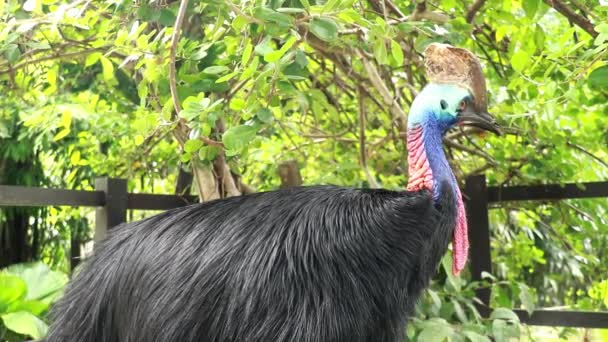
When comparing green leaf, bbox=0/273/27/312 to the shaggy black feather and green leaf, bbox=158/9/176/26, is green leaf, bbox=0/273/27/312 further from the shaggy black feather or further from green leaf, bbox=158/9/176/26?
green leaf, bbox=158/9/176/26

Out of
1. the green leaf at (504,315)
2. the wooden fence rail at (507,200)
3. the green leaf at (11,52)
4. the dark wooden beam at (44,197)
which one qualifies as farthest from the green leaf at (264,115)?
the wooden fence rail at (507,200)

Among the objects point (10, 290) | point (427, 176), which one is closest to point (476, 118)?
point (427, 176)

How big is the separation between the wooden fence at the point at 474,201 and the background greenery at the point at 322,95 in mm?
66

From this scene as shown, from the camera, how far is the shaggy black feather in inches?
51.9

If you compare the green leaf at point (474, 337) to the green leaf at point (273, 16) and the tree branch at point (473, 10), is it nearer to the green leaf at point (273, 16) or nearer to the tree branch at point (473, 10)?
the tree branch at point (473, 10)

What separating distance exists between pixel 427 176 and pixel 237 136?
1.35 ft

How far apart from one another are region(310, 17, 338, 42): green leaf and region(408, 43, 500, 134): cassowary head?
0.73 feet

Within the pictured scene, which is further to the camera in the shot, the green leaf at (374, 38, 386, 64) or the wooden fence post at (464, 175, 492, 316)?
the wooden fence post at (464, 175, 492, 316)

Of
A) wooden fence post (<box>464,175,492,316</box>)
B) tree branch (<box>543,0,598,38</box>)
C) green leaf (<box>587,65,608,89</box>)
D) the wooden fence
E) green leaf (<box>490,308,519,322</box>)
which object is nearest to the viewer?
green leaf (<box>587,65,608,89</box>)

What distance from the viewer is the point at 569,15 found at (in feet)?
6.40

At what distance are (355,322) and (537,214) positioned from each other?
2.04 m

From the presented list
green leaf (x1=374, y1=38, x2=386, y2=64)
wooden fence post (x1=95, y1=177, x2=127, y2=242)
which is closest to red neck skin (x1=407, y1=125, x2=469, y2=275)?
green leaf (x1=374, y1=38, x2=386, y2=64)

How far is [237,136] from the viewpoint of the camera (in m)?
1.52

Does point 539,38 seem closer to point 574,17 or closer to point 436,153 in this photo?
point 574,17
